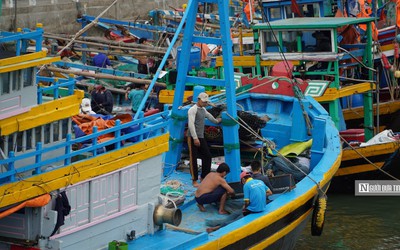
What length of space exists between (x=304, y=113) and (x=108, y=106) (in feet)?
14.0

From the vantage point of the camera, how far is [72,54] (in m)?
26.4

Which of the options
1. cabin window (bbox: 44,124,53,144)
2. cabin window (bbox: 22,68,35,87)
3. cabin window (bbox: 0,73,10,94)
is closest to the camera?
cabin window (bbox: 0,73,10,94)

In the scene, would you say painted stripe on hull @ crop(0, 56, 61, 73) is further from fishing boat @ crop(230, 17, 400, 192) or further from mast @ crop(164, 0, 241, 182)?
fishing boat @ crop(230, 17, 400, 192)

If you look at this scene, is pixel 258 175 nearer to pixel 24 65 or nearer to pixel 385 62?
pixel 24 65

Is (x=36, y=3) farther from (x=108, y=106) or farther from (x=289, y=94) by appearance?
(x=289, y=94)

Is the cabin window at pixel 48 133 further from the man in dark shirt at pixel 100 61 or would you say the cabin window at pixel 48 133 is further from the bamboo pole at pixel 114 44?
the man in dark shirt at pixel 100 61

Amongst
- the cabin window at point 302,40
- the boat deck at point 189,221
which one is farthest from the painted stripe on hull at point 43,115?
the cabin window at point 302,40

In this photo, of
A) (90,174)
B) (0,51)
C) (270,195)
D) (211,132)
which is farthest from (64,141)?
(211,132)

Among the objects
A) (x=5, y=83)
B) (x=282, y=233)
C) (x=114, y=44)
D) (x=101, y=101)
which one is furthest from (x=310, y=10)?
(x=5, y=83)

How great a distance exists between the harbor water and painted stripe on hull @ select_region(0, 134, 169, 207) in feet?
16.8

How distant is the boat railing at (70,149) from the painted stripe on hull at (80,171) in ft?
0.28

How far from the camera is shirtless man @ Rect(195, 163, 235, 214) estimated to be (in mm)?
13430

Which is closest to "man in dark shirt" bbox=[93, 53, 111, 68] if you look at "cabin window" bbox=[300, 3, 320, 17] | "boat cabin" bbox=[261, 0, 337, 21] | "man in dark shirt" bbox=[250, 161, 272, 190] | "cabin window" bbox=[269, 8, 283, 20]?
"boat cabin" bbox=[261, 0, 337, 21]

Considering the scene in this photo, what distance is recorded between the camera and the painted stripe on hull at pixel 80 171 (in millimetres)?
10172
